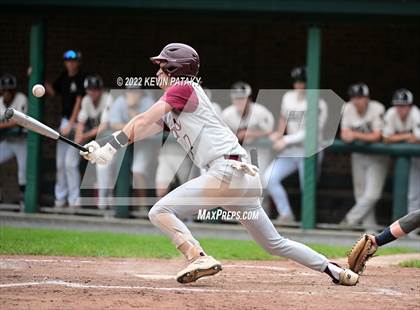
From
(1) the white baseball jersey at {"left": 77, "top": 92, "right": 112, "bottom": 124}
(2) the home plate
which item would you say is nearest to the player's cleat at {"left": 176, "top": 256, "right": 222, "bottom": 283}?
(2) the home plate

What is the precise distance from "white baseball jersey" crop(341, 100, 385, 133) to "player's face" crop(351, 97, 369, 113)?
1.9 inches

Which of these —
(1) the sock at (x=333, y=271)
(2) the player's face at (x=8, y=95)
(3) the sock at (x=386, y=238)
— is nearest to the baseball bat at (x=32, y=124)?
(1) the sock at (x=333, y=271)

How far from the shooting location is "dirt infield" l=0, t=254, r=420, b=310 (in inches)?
265

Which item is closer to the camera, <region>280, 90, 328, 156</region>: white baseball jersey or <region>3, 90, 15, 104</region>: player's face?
<region>280, 90, 328, 156</region>: white baseball jersey

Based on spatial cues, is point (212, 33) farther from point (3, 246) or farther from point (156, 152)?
point (3, 246)

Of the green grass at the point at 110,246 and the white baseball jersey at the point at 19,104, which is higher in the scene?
the white baseball jersey at the point at 19,104

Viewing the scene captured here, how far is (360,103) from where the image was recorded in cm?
1287

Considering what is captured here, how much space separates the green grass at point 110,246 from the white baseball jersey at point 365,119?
1883 millimetres

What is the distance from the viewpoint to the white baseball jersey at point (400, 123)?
12.8 m

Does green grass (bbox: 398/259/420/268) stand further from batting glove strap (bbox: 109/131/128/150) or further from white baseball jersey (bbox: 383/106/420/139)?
batting glove strap (bbox: 109/131/128/150)

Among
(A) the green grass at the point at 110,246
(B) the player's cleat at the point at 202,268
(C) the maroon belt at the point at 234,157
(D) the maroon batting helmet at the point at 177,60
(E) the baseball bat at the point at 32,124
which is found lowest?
(A) the green grass at the point at 110,246

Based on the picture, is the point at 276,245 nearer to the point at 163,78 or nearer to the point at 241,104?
the point at 163,78

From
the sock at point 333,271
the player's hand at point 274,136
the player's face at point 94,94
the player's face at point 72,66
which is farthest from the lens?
the player's face at point 72,66

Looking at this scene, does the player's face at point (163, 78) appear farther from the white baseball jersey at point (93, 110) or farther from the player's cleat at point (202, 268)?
the white baseball jersey at point (93, 110)
